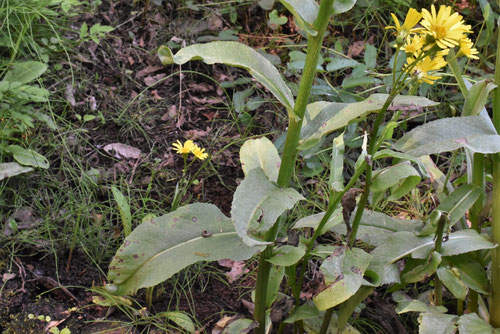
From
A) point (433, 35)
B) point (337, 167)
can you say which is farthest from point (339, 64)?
point (433, 35)

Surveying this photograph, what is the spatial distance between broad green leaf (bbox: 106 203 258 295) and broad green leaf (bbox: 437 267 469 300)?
0.64m

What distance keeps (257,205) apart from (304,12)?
575 mm

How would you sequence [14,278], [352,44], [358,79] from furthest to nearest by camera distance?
[352,44] → [358,79] → [14,278]

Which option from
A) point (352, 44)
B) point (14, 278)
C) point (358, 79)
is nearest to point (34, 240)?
point (14, 278)

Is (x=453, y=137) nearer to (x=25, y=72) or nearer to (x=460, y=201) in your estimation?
(x=460, y=201)

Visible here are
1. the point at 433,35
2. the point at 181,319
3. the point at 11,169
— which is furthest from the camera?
the point at 11,169

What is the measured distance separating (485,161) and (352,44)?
1.77 meters

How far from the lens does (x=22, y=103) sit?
8.86 feet

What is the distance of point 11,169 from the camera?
249 cm

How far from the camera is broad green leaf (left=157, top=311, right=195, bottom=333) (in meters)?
2.14

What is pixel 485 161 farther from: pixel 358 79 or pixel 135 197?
pixel 135 197

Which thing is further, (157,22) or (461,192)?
(157,22)

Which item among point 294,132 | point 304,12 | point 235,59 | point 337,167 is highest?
point 304,12

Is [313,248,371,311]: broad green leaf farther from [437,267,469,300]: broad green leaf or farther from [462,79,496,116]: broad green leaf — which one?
[462,79,496,116]: broad green leaf
